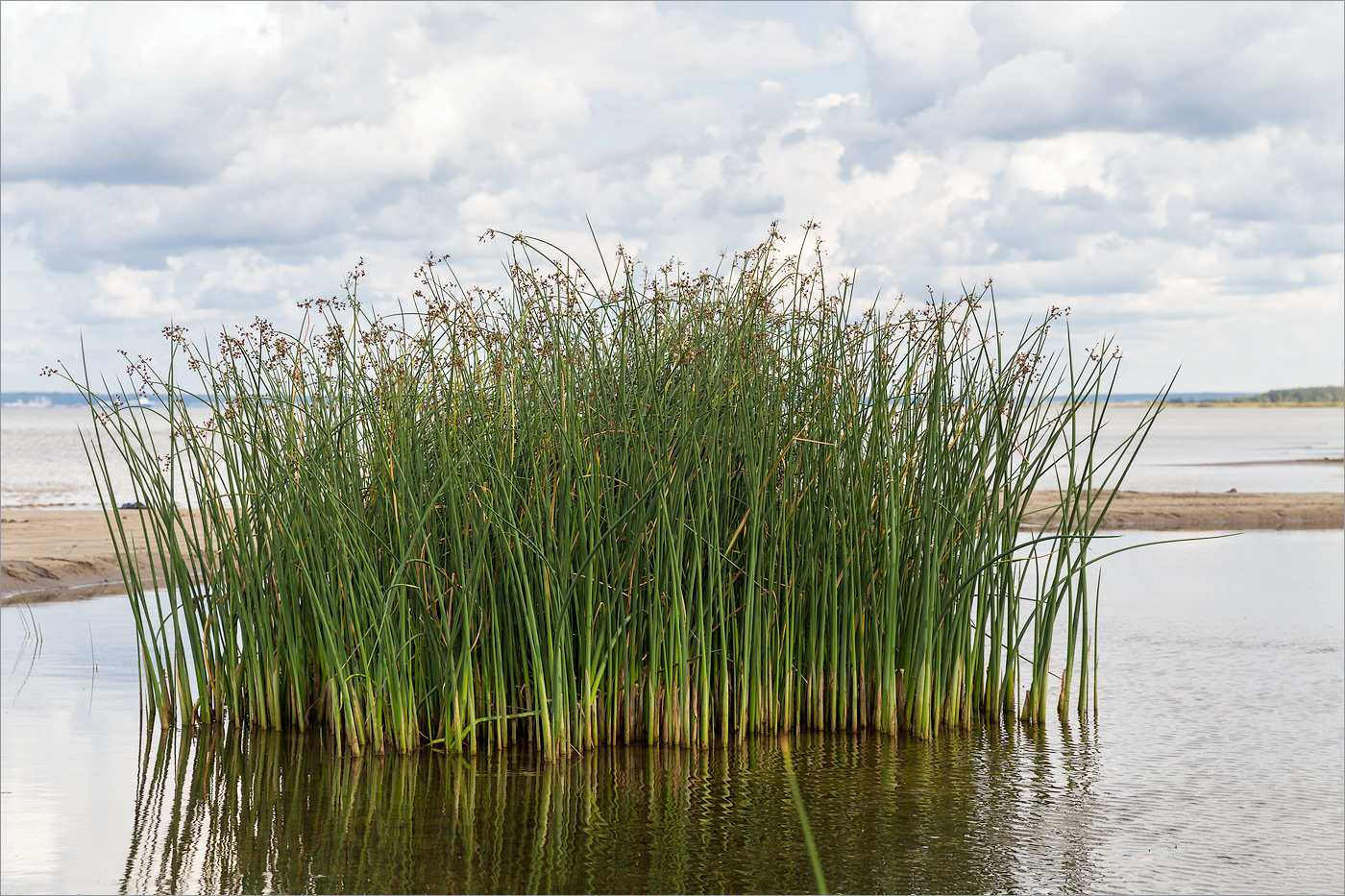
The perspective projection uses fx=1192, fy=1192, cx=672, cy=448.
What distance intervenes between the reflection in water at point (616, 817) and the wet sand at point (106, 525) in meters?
5.01

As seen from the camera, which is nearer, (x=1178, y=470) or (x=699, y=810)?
(x=699, y=810)

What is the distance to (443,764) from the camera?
527 cm

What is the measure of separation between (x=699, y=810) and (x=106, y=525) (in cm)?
1173

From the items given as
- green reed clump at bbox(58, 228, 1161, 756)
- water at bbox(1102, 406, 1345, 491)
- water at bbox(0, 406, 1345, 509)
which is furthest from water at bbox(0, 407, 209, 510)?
water at bbox(1102, 406, 1345, 491)

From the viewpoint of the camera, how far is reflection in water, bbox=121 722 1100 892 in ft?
13.6

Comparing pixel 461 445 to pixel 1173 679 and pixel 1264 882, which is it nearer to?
pixel 1264 882

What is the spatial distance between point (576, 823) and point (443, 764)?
0.90 m

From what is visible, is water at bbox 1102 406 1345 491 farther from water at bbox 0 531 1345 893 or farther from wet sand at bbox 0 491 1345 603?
water at bbox 0 531 1345 893

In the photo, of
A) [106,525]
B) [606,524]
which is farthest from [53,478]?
[606,524]

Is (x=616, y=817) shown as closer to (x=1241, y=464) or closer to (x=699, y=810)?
(x=699, y=810)

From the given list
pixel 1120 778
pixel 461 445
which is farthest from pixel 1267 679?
pixel 461 445

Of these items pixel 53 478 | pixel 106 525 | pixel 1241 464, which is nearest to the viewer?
pixel 106 525

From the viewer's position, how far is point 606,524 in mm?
5371

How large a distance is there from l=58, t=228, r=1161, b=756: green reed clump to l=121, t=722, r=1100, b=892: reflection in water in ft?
0.69
